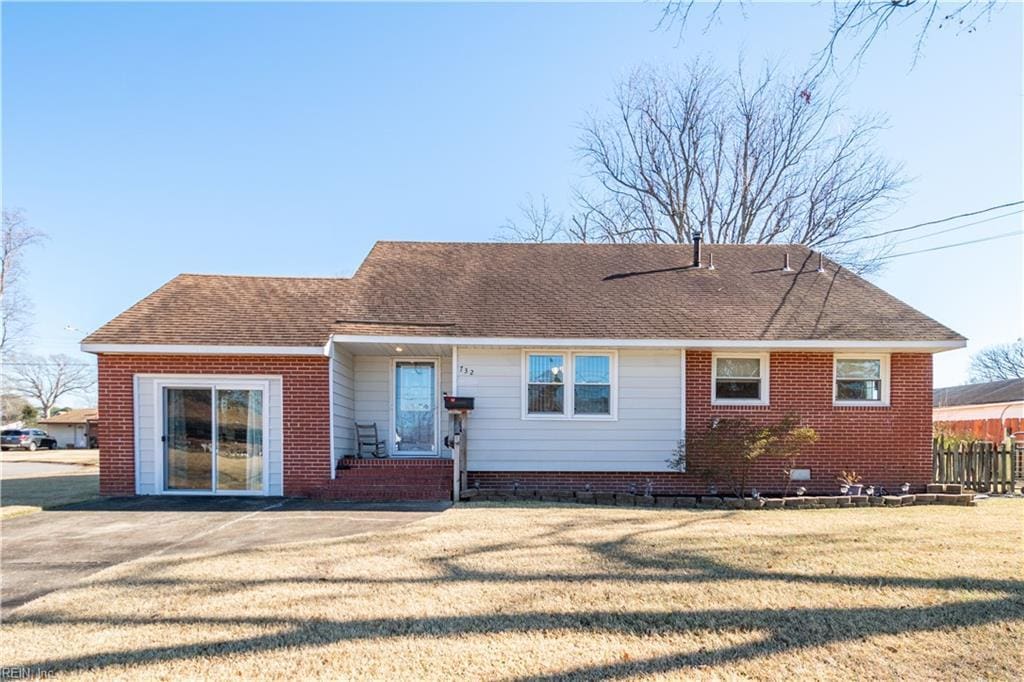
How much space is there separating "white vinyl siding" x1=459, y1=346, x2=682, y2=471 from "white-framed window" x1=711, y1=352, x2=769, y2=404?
834 millimetres

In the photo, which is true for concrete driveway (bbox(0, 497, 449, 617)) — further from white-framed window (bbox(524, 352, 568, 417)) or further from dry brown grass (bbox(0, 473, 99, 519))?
white-framed window (bbox(524, 352, 568, 417))

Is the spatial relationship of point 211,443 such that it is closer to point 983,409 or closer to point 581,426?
point 581,426

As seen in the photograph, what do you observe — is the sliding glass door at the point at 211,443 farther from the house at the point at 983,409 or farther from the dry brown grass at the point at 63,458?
the house at the point at 983,409

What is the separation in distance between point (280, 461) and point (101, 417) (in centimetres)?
315

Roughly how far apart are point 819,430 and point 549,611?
8.77m

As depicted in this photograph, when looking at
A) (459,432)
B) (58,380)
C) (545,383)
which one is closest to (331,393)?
(459,432)

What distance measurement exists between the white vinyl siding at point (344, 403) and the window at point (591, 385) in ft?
14.7

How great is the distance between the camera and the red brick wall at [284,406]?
10719mm

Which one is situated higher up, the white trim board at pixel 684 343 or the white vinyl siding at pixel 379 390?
the white trim board at pixel 684 343

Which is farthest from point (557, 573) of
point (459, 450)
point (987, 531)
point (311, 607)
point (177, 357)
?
point (177, 357)

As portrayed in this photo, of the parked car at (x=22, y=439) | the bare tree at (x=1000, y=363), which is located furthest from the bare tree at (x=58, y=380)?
the bare tree at (x=1000, y=363)

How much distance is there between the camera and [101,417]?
10617 millimetres

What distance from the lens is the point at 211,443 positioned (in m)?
10.9

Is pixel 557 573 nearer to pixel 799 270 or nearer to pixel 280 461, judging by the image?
pixel 280 461
